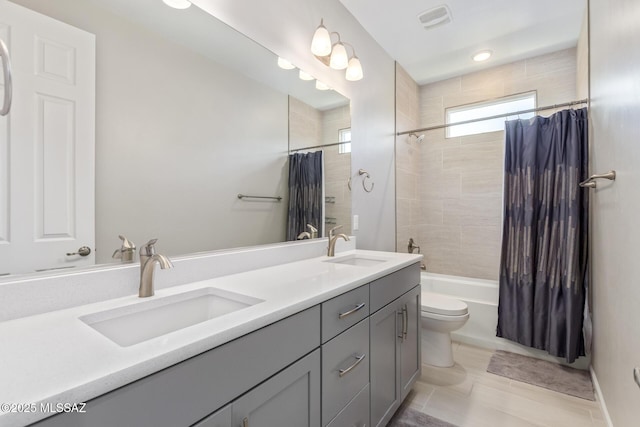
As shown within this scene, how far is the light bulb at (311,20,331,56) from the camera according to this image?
5.82 feet

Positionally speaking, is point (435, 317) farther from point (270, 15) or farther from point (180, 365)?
point (270, 15)

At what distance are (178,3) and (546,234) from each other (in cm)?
271

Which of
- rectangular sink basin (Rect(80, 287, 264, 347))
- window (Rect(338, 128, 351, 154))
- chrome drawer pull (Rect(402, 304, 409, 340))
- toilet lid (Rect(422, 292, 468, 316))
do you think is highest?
window (Rect(338, 128, 351, 154))

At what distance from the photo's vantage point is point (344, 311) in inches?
44.7

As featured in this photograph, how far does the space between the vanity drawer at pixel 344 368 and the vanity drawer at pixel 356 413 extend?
26 mm

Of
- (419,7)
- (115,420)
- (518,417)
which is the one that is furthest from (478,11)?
(115,420)

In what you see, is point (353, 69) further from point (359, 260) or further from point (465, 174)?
point (465, 174)

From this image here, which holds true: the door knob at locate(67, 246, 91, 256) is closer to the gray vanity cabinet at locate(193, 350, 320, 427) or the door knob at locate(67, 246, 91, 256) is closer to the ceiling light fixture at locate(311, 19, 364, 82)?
the gray vanity cabinet at locate(193, 350, 320, 427)

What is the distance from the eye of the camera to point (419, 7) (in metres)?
2.10

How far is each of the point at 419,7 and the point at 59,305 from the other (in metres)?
2.59

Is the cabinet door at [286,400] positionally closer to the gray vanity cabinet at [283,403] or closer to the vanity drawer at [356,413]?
the gray vanity cabinet at [283,403]

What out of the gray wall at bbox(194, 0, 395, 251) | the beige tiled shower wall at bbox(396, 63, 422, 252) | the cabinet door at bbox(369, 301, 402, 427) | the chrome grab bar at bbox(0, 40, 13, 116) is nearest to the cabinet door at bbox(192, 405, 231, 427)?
the cabinet door at bbox(369, 301, 402, 427)

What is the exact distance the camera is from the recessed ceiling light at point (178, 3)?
3.80 feet

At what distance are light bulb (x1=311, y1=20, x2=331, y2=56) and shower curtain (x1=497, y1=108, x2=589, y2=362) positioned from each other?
173 centimetres
